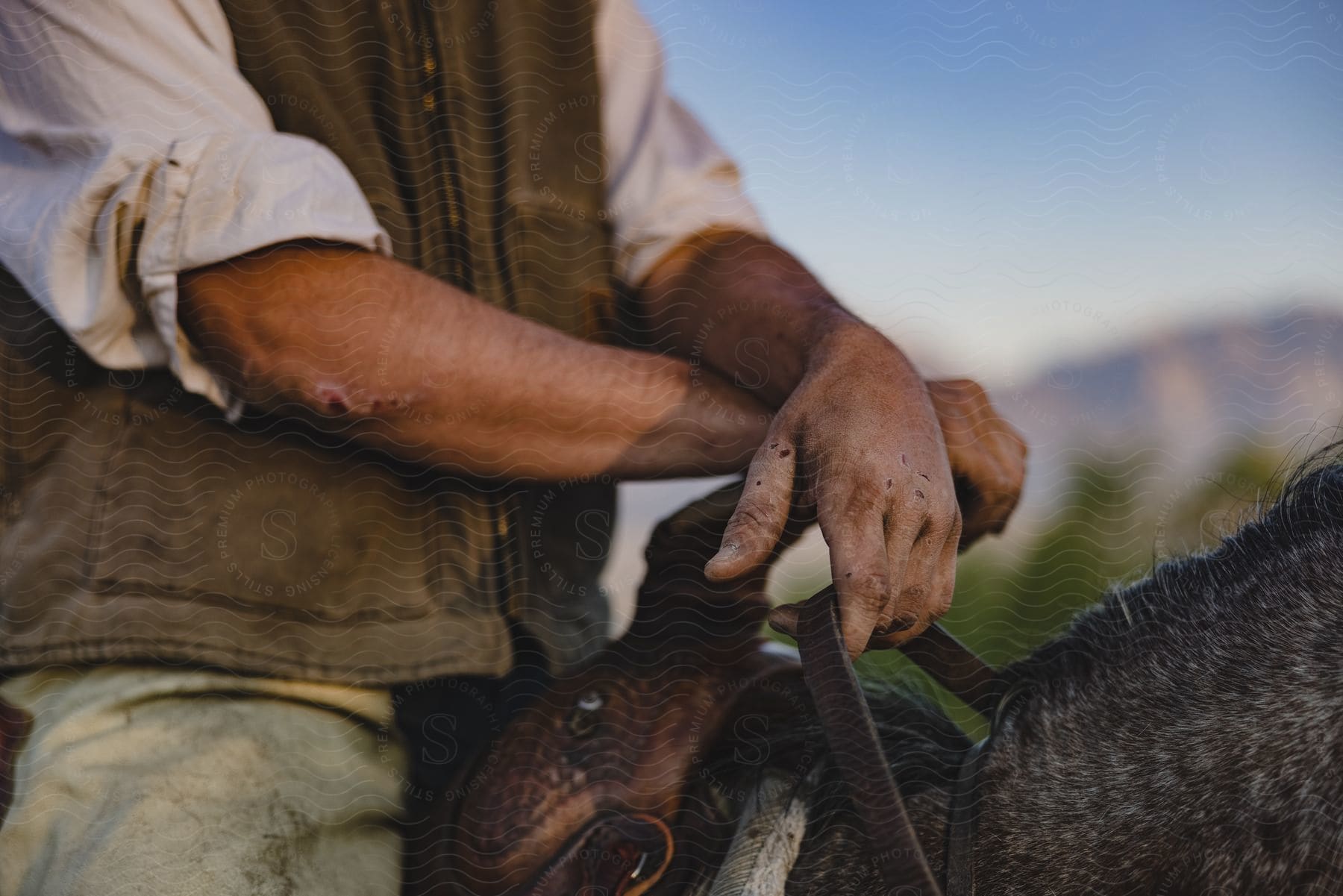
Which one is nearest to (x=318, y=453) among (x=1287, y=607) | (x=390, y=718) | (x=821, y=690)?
(x=390, y=718)

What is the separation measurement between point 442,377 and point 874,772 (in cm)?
50

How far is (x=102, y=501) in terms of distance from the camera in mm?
860

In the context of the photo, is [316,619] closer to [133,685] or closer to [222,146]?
[133,685]

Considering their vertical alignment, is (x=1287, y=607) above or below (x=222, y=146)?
above

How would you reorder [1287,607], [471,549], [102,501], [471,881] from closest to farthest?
[1287,607], [471,881], [102,501], [471,549]

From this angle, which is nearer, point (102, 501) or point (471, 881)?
point (471, 881)

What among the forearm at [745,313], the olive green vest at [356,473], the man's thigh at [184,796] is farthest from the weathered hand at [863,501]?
the man's thigh at [184,796]

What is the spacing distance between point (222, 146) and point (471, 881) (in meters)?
0.65

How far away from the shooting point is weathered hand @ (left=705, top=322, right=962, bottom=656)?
628 mm

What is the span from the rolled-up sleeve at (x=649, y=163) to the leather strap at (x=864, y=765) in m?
0.67

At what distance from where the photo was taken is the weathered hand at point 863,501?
63 centimetres

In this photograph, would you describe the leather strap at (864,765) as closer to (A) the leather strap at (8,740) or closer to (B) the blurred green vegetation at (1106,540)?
(B) the blurred green vegetation at (1106,540)

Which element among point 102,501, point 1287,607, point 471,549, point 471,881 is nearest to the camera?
point 1287,607

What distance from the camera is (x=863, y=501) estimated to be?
0.66 m
